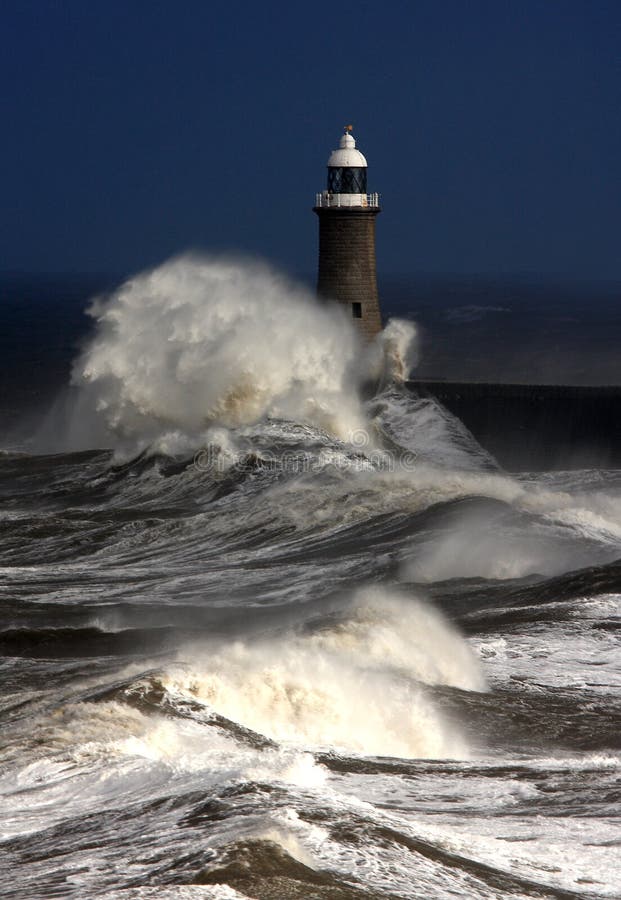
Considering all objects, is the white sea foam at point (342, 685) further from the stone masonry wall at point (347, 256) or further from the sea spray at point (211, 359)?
the stone masonry wall at point (347, 256)

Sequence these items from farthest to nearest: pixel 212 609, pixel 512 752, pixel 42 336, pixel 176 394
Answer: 1. pixel 42 336
2. pixel 176 394
3. pixel 212 609
4. pixel 512 752

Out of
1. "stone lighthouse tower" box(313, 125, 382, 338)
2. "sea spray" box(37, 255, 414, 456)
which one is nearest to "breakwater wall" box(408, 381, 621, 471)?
"sea spray" box(37, 255, 414, 456)

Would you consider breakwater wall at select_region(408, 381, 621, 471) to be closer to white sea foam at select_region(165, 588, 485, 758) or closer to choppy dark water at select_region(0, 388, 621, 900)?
choppy dark water at select_region(0, 388, 621, 900)

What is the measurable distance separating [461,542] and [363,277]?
14451 millimetres

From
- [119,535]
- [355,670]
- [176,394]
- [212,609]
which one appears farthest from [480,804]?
[176,394]

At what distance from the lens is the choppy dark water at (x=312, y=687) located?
314 inches

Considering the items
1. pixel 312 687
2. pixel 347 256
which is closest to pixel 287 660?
pixel 312 687

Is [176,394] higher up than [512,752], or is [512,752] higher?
[176,394]

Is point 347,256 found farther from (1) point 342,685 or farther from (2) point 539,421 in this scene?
(1) point 342,685

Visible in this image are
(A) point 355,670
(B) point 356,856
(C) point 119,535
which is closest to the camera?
(B) point 356,856

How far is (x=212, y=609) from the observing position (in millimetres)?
15391

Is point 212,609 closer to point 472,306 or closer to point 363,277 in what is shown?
point 363,277

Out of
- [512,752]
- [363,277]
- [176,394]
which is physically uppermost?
[363,277]

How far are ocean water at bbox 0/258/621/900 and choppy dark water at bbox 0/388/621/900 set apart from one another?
0.10 feet
